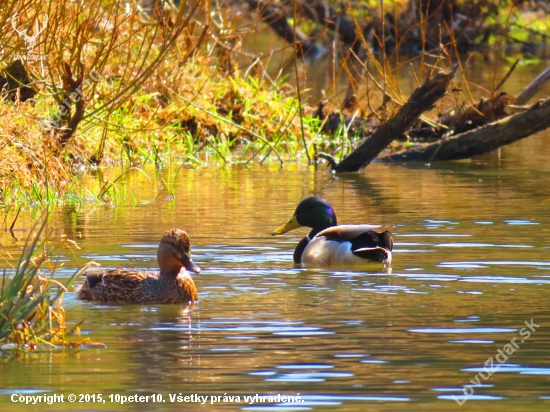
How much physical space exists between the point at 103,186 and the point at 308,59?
28764 mm

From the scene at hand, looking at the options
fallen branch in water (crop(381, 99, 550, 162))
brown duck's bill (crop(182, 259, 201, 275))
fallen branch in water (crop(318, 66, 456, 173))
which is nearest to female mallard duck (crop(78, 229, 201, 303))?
brown duck's bill (crop(182, 259, 201, 275))

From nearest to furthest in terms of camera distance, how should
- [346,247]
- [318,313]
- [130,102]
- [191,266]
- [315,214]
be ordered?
[318,313], [191,266], [346,247], [315,214], [130,102]

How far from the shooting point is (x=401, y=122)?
15188mm

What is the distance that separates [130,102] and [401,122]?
399 cm

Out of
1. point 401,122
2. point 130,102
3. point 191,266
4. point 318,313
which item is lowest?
point 318,313

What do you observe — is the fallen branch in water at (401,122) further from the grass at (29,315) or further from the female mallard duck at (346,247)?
the grass at (29,315)

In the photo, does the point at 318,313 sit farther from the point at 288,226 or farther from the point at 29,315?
the point at 288,226

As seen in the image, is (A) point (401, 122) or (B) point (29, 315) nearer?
(B) point (29, 315)

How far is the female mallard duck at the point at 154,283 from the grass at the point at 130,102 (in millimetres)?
2248

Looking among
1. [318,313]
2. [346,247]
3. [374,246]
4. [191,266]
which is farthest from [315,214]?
[318,313]

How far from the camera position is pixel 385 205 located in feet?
42.0

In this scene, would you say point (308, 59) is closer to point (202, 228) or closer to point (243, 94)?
point (243, 94)

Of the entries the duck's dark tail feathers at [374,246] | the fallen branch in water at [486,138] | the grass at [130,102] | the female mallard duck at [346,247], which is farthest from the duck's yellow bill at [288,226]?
the fallen branch in water at [486,138]

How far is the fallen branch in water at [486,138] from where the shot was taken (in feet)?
49.9
